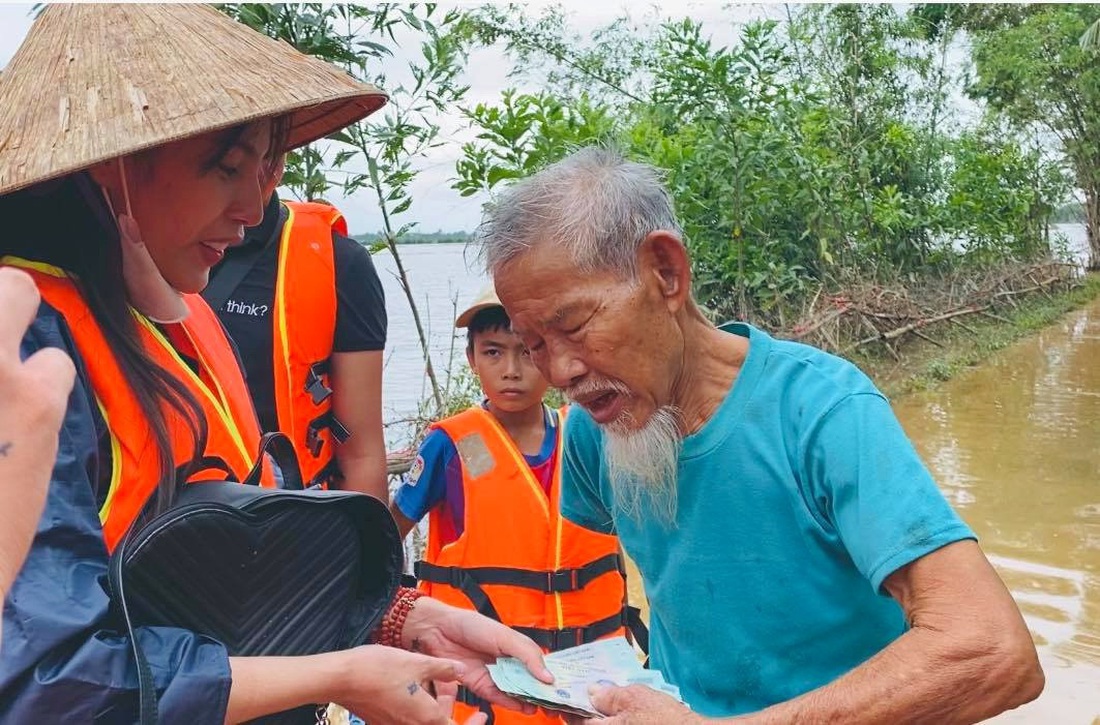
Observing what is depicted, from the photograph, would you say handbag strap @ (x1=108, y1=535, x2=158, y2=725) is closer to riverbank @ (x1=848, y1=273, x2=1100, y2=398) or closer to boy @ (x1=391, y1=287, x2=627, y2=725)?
boy @ (x1=391, y1=287, x2=627, y2=725)

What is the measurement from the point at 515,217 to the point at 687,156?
8252 mm

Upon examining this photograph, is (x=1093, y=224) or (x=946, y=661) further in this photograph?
(x=1093, y=224)

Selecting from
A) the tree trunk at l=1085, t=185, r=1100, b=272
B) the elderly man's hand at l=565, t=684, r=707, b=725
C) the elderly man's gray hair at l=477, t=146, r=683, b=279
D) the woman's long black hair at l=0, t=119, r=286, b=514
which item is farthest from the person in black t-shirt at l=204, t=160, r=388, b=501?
the tree trunk at l=1085, t=185, r=1100, b=272

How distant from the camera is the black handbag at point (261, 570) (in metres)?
1.44

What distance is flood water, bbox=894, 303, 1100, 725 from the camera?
203 inches

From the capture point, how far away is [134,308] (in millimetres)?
1717

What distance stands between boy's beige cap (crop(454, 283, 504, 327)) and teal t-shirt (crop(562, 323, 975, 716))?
1543 millimetres

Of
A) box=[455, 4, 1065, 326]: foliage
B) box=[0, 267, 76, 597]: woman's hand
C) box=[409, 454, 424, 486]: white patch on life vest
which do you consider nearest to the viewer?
box=[0, 267, 76, 597]: woman's hand

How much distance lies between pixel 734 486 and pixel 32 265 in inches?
50.3

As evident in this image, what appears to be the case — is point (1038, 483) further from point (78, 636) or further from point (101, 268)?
point (78, 636)

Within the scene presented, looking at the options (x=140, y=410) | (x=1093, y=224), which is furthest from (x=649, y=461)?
(x=1093, y=224)

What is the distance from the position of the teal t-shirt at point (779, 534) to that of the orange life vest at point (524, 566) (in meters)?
1.17

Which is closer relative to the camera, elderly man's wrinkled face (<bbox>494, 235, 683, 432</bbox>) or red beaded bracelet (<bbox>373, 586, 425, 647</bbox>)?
elderly man's wrinkled face (<bbox>494, 235, 683, 432</bbox>)

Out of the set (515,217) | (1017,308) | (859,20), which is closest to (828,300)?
(859,20)
